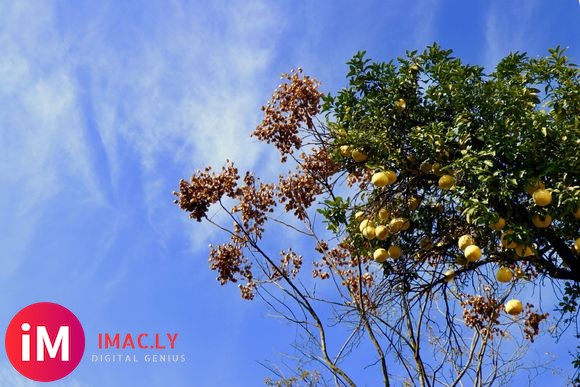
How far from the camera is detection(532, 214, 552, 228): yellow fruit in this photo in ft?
11.9

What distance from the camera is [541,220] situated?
12.1 feet

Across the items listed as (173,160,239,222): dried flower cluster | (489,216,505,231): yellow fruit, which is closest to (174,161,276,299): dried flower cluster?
(173,160,239,222): dried flower cluster

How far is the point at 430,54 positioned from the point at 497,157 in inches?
42.2

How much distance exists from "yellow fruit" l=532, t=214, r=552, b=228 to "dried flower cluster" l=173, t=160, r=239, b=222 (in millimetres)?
3301

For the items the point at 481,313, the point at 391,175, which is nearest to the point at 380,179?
the point at 391,175

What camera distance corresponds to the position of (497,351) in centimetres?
621

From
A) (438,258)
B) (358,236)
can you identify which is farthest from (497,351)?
(358,236)

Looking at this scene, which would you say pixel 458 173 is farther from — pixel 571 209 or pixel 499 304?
pixel 499 304

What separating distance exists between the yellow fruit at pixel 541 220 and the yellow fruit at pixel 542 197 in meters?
0.11

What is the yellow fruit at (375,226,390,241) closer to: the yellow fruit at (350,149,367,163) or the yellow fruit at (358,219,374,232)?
the yellow fruit at (358,219,374,232)

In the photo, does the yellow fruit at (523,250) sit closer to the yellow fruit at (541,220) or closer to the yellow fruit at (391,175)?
the yellow fruit at (541,220)

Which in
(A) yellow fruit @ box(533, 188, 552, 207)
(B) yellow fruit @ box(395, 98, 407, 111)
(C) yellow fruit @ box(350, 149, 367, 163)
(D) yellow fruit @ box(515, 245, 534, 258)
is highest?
(B) yellow fruit @ box(395, 98, 407, 111)

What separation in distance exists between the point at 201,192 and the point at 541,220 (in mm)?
3389

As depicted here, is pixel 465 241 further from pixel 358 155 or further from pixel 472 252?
pixel 358 155
